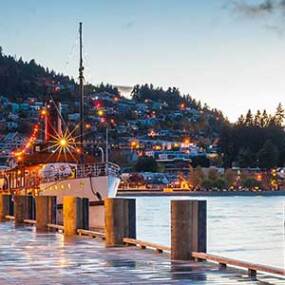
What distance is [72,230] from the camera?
2291 centimetres

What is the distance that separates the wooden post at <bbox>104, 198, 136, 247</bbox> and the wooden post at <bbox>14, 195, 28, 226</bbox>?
1086 centimetres

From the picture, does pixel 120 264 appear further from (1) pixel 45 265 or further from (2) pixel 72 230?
(2) pixel 72 230

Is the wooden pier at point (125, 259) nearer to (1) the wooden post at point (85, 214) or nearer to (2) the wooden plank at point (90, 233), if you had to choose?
(2) the wooden plank at point (90, 233)

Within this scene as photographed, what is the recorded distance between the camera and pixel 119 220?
734 inches

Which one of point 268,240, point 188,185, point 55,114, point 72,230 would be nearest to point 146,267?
point 72,230

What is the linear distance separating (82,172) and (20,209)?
72.3 feet

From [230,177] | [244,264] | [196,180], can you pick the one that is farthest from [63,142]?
[230,177]

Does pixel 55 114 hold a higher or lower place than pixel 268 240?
higher

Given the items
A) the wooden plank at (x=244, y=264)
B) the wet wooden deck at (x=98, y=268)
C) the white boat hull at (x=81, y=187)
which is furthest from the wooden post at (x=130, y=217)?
the white boat hull at (x=81, y=187)

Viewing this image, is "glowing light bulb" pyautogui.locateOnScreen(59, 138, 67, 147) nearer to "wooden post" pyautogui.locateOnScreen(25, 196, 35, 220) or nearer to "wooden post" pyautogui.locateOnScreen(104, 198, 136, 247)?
"wooden post" pyautogui.locateOnScreen(25, 196, 35, 220)

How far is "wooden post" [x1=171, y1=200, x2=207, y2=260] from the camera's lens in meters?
15.1

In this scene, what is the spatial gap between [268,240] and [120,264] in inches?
1436

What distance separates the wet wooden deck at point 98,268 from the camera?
1242cm

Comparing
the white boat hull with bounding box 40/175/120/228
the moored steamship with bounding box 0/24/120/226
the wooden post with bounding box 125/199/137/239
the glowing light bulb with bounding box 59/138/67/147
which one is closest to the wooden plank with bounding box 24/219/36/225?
the wooden post with bounding box 125/199/137/239
